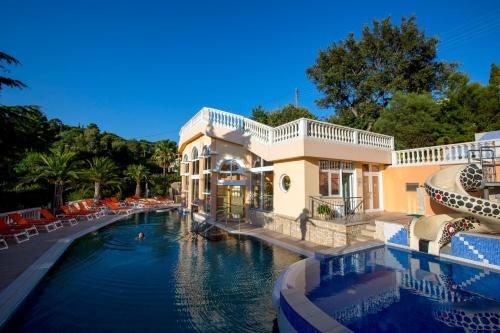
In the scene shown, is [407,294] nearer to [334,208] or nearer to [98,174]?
[334,208]

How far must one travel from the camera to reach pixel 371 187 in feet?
47.7

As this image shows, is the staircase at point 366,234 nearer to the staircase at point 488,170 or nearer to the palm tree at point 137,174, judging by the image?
the staircase at point 488,170

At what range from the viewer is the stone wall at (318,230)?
372 inches

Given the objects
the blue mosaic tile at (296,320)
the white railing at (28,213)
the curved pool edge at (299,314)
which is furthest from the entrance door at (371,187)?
the white railing at (28,213)

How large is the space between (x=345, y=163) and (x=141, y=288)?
10.8m

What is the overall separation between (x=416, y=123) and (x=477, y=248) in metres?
12.0

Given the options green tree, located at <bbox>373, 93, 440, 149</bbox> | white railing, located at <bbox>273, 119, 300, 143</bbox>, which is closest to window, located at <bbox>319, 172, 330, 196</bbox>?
white railing, located at <bbox>273, 119, 300, 143</bbox>

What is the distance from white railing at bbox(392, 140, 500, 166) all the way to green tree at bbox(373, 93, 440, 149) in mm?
2667

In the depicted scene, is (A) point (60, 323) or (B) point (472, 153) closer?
(A) point (60, 323)

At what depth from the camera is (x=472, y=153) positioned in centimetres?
1087

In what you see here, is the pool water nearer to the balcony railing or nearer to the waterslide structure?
the balcony railing

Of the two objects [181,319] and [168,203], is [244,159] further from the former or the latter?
[168,203]

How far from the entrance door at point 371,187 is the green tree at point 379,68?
29.9 ft

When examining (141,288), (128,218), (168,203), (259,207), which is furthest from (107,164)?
(141,288)
